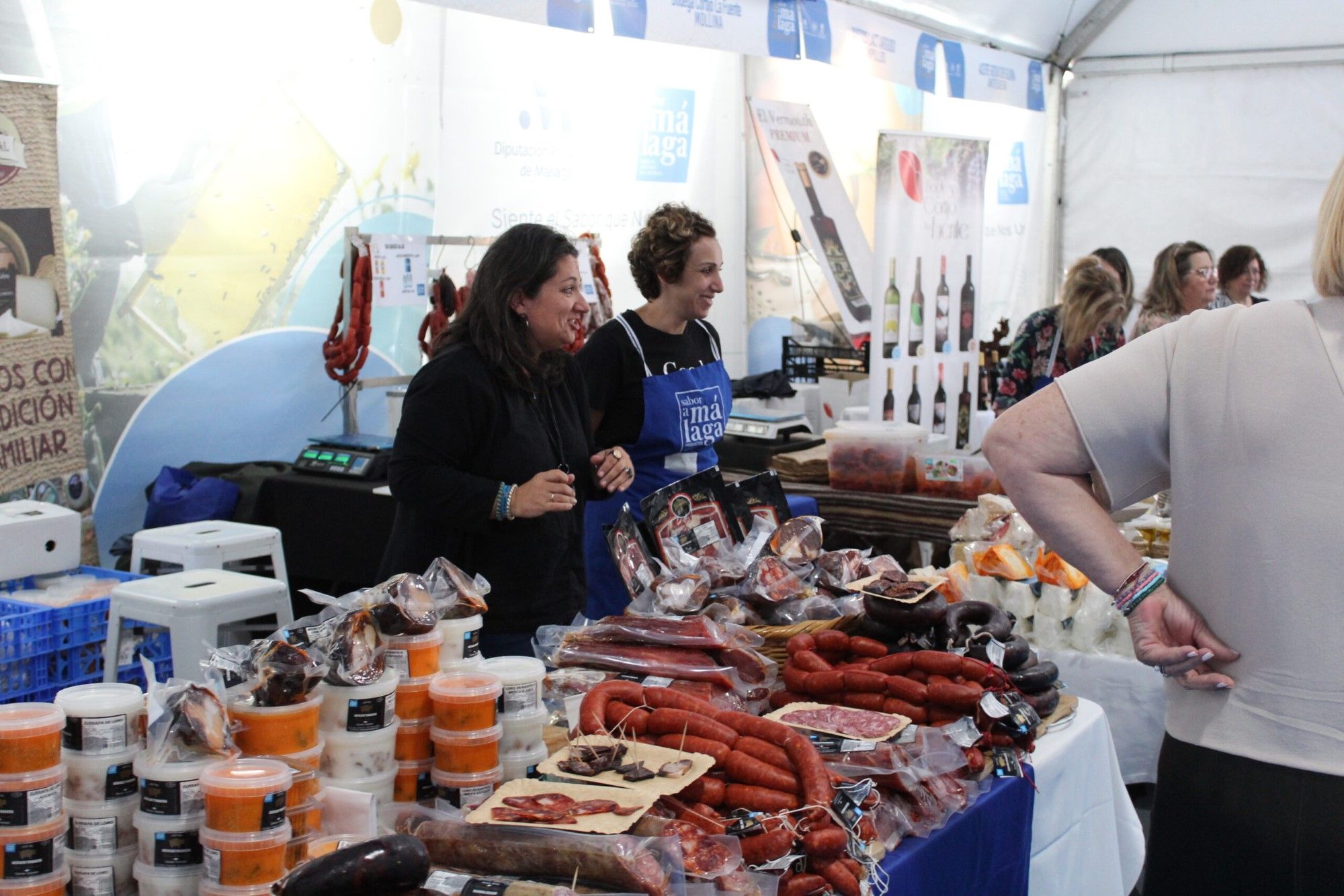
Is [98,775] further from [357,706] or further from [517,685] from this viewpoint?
[517,685]

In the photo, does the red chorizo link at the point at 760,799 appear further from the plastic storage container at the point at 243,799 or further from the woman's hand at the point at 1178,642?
the plastic storage container at the point at 243,799

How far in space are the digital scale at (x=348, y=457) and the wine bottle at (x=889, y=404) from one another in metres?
2.66

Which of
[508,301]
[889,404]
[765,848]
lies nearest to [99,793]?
[765,848]

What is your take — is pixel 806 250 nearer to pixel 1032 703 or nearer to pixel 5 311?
pixel 5 311

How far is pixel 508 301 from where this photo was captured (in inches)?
117

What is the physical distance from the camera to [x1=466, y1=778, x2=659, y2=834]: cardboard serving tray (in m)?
1.60

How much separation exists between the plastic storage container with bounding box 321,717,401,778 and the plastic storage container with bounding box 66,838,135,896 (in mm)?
290

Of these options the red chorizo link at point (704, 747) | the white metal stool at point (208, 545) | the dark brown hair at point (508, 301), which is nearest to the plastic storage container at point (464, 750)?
the red chorizo link at point (704, 747)

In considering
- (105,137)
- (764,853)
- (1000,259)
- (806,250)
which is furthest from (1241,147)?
(764,853)

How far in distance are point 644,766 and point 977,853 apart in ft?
2.27

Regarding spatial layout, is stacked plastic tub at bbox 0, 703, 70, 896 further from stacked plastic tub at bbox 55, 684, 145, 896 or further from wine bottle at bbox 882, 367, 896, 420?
wine bottle at bbox 882, 367, 896, 420

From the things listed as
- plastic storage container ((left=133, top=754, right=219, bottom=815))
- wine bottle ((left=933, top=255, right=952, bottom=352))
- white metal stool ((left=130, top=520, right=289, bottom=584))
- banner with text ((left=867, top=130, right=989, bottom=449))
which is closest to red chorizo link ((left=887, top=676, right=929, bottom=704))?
plastic storage container ((left=133, top=754, right=219, bottom=815))

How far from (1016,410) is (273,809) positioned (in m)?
1.13

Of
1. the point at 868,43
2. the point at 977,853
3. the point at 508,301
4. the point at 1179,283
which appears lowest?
the point at 977,853
